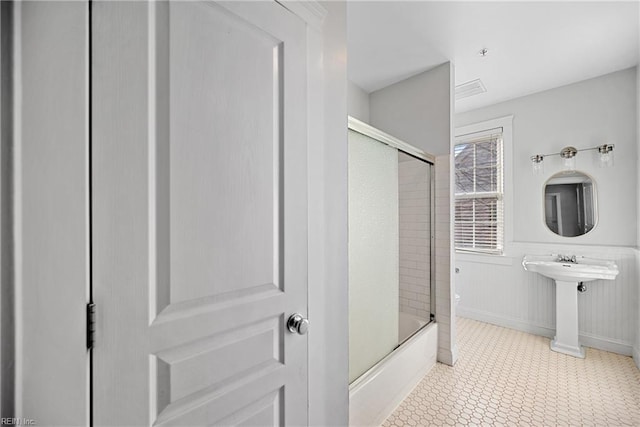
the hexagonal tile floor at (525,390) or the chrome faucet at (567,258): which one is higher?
the chrome faucet at (567,258)

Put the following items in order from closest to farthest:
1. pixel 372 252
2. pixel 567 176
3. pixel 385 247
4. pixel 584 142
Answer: pixel 372 252 → pixel 385 247 → pixel 584 142 → pixel 567 176

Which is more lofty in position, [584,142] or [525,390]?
[584,142]

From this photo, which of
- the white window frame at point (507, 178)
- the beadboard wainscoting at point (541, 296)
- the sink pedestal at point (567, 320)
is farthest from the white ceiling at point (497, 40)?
the sink pedestal at point (567, 320)

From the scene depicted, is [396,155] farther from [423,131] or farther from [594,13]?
[594,13]

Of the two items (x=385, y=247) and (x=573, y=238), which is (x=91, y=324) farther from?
(x=573, y=238)

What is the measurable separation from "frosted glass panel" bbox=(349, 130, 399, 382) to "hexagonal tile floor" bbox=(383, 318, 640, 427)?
48 cm

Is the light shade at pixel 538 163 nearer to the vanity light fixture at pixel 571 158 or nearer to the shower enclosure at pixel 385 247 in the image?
the vanity light fixture at pixel 571 158

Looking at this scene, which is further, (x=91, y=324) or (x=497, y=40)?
(x=497, y=40)

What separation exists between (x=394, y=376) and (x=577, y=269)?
6.50 feet

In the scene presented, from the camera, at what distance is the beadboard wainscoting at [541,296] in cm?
254

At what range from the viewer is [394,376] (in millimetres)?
1847

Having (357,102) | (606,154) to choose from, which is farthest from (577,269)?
(357,102)

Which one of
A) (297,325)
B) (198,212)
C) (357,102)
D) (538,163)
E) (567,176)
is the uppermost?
(357,102)

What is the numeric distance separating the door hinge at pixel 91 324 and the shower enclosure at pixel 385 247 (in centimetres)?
118
